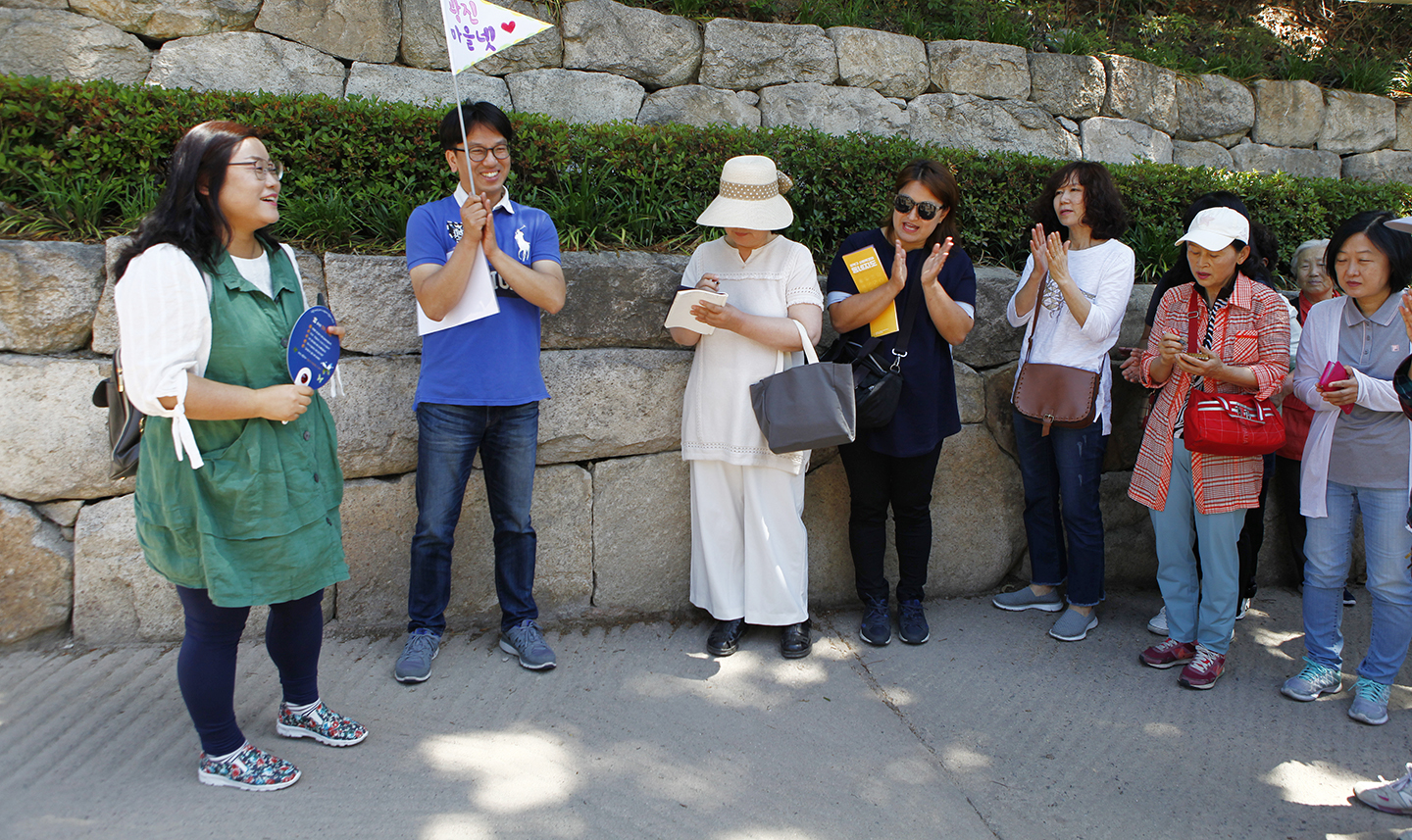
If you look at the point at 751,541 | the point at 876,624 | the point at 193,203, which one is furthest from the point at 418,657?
the point at 876,624

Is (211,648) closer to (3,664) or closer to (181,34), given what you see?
(3,664)

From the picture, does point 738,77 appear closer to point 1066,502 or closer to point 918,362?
point 918,362

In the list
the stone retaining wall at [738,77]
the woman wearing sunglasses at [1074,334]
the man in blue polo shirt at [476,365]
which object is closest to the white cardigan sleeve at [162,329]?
the man in blue polo shirt at [476,365]

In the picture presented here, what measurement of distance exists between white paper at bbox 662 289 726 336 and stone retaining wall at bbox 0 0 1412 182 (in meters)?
2.86

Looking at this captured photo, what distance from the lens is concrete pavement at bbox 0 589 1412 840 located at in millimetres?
2510

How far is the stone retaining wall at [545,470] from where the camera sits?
3.24m

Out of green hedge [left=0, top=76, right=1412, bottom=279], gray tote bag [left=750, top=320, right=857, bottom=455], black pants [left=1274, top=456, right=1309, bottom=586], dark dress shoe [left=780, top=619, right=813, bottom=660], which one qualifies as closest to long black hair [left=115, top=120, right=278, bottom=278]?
green hedge [left=0, top=76, right=1412, bottom=279]

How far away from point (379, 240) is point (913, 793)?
2967 mm

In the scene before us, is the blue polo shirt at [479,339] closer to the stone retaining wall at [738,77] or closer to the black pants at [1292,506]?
the stone retaining wall at [738,77]

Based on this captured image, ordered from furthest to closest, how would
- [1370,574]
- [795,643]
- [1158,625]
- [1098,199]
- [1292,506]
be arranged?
[1292,506]
[1158,625]
[1098,199]
[795,643]
[1370,574]

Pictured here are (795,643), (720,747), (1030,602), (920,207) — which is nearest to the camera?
(720,747)

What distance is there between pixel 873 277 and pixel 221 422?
2284 millimetres

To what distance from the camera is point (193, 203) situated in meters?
2.33

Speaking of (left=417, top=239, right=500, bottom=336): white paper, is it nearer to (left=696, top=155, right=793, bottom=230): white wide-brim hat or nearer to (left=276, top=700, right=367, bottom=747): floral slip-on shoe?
(left=696, top=155, right=793, bottom=230): white wide-brim hat
